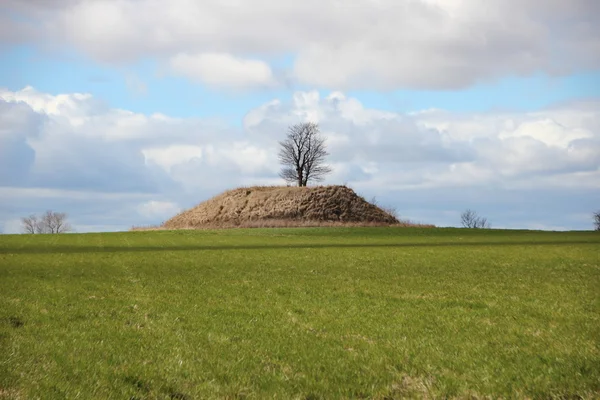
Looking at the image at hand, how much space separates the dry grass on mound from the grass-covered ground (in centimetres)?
5546

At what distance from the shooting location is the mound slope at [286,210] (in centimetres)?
8306

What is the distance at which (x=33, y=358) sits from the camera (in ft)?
37.7

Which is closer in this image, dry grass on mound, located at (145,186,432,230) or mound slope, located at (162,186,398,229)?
dry grass on mound, located at (145,186,432,230)

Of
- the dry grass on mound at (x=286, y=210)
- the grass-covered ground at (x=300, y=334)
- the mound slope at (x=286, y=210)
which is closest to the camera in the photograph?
the grass-covered ground at (x=300, y=334)

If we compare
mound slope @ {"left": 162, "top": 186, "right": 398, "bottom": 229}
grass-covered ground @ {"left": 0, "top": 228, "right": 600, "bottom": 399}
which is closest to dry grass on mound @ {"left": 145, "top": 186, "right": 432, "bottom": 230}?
mound slope @ {"left": 162, "top": 186, "right": 398, "bottom": 229}

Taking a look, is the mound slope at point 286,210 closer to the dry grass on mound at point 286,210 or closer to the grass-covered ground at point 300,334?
the dry grass on mound at point 286,210

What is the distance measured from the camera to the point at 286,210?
84000mm

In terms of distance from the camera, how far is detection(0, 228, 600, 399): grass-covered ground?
391 inches

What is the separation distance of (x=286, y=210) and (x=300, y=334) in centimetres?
7049

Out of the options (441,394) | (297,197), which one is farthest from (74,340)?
(297,197)

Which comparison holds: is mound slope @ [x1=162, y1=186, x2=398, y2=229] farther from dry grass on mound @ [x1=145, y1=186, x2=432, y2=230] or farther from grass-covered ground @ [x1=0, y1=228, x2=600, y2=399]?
grass-covered ground @ [x1=0, y1=228, x2=600, y2=399]

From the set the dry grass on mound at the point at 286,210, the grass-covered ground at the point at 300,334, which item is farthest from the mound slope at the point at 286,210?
the grass-covered ground at the point at 300,334

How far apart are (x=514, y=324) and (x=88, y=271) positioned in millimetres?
19634

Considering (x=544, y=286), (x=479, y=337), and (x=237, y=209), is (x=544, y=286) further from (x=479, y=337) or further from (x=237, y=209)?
(x=237, y=209)
